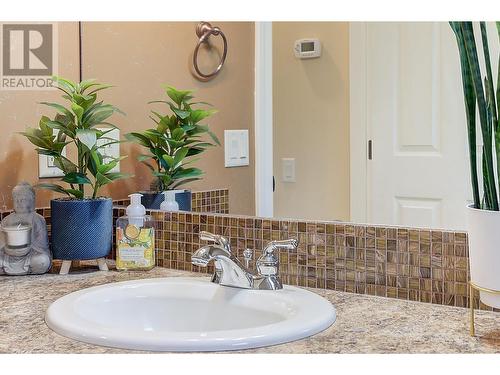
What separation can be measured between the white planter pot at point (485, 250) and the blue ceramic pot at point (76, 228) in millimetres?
879

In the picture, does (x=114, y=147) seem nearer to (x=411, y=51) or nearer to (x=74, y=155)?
(x=74, y=155)

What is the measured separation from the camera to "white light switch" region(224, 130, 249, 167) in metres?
1.70

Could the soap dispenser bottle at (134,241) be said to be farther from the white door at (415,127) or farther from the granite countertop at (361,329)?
the white door at (415,127)

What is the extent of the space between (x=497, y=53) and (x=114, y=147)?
983mm

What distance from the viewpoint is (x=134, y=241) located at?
166 centimetres

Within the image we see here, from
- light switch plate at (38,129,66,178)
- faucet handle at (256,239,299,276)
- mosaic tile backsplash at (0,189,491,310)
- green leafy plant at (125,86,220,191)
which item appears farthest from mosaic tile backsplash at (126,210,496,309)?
light switch plate at (38,129,66,178)

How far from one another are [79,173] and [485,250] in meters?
0.98

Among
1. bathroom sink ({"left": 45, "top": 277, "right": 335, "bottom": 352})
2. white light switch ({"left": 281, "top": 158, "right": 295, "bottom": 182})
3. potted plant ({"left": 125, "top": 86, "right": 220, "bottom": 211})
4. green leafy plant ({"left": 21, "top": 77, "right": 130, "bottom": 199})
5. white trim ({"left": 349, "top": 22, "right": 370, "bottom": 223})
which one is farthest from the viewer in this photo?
potted plant ({"left": 125, "top": 86, "right": 220, "bottom": 211})

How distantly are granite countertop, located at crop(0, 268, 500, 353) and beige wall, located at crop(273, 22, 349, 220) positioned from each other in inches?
8.0

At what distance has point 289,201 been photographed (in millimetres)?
1548

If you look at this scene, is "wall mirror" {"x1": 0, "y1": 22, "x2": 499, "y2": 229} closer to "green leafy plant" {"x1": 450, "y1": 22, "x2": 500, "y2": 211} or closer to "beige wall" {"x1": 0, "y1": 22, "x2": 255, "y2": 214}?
"beige wall" {"x1": 0, "y1": 22, "x2": 255, "y2": 214}

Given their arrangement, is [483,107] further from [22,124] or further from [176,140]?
[22,124]

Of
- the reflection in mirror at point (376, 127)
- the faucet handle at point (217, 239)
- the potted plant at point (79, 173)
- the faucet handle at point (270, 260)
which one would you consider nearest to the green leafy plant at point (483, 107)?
the reflection in mirror at point (376, 127)
